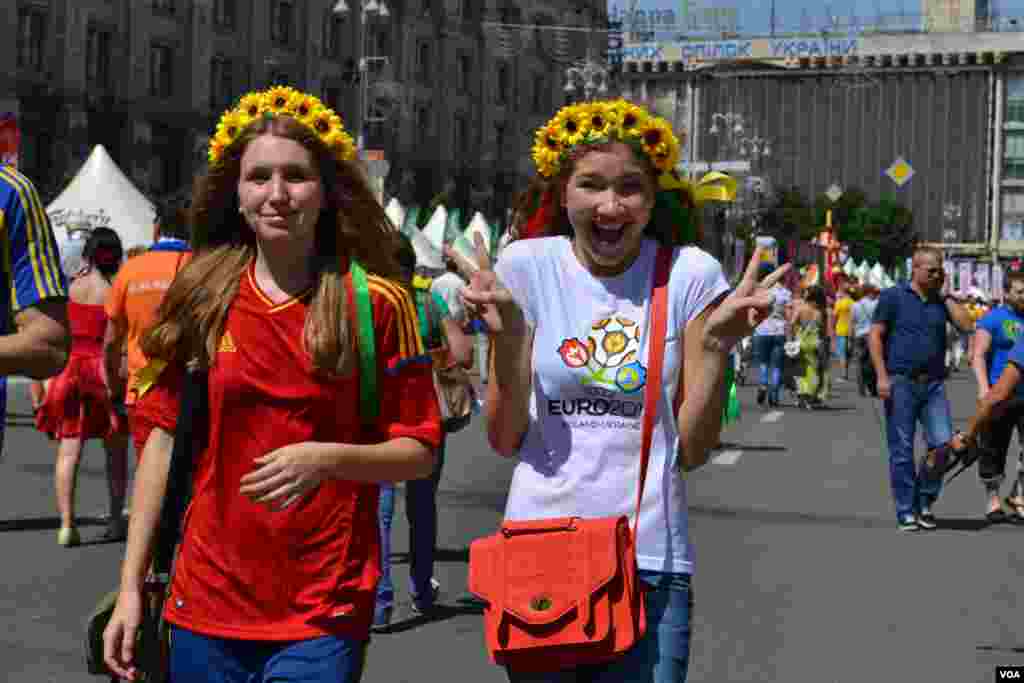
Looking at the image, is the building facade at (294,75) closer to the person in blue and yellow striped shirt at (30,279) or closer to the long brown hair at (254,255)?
the long brown hair at (254,255)

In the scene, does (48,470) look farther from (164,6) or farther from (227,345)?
(164,6)

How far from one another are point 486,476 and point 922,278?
4241mm

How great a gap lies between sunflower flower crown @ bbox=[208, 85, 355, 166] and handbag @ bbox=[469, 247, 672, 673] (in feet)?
2.48

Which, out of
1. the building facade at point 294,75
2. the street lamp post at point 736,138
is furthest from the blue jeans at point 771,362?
the street lamp post at point 736,138

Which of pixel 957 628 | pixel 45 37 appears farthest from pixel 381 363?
pixel 45 37

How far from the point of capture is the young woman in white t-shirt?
3.89 metres

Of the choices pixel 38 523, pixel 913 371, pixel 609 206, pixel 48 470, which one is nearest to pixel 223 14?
pixel 48 470

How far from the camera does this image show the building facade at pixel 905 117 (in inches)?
6048

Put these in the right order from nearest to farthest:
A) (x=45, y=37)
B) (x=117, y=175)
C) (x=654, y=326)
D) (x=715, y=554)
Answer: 1. (x=654, y=326)
2. (x=715, y=554)
3. (x=117, y=175)
4. (x=45, y=37)

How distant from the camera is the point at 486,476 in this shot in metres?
15.0

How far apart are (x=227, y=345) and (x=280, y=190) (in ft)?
1.03

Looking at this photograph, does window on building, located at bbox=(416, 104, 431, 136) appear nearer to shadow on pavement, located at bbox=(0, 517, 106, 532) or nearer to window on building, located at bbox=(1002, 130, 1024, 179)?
shadow on pavement, located at bbox=(0, 517, 106, 532)

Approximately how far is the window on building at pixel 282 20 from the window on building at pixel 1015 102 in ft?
361

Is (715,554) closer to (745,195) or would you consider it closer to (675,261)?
(675,261)
